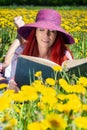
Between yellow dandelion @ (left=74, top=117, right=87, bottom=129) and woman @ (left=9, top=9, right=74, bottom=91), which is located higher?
yellow dandelion @ (left=74, top=117, right=87, bottom=129)

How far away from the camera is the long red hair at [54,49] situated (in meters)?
3.29

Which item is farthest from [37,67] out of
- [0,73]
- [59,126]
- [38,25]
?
[0,73]

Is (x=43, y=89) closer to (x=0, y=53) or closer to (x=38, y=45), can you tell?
A: (x=38, y=45)

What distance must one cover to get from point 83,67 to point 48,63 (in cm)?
19

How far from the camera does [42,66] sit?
2494 millimetres

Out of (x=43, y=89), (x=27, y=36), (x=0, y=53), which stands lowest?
(x=0, y=53)

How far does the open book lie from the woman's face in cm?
48

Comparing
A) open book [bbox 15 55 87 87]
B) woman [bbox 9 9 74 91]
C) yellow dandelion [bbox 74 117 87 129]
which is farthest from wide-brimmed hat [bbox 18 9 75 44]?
yellow dandelion [bbox 74 117 87 129]

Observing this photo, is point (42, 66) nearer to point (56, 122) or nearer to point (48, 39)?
point (48, 39)

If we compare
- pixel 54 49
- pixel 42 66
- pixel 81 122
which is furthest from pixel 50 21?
pixel 81 122

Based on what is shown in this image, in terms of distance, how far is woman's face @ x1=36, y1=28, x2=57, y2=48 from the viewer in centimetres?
318

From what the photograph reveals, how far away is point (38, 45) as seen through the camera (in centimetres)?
330

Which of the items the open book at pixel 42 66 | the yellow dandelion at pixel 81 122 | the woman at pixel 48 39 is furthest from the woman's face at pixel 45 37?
the yellow dandelion at pixel 81 122

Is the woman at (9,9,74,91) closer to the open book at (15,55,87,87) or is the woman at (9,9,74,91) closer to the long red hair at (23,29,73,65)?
the long red hair at (23,29,73,65)
